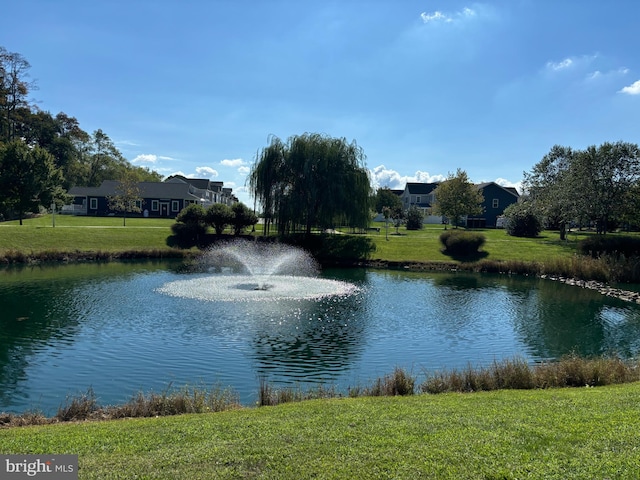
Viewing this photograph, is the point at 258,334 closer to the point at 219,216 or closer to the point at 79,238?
the point at 219,216

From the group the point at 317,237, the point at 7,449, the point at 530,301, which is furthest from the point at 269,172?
the point at 7,449

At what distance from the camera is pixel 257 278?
3086 cm

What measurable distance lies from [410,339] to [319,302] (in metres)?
6.78

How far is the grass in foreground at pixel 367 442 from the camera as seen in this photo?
554 cm

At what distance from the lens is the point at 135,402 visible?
9.74 meters

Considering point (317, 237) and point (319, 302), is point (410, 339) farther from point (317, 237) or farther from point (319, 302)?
point (317, 237)

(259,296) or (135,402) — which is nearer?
(135,402)

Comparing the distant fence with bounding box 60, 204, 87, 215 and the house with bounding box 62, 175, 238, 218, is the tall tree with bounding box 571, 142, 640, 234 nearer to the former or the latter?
the house with bounding box 62, 175, 238, 218

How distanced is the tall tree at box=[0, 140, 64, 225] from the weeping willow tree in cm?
2213

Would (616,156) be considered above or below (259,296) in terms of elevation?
above

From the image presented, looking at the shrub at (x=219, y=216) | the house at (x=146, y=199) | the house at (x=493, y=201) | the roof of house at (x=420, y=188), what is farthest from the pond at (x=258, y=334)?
the roof of house at (x=420, y=188)

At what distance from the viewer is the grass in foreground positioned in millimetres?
5539

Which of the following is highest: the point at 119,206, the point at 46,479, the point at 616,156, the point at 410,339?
the point at 616,156

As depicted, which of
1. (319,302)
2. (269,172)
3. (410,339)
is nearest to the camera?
(410,339)
